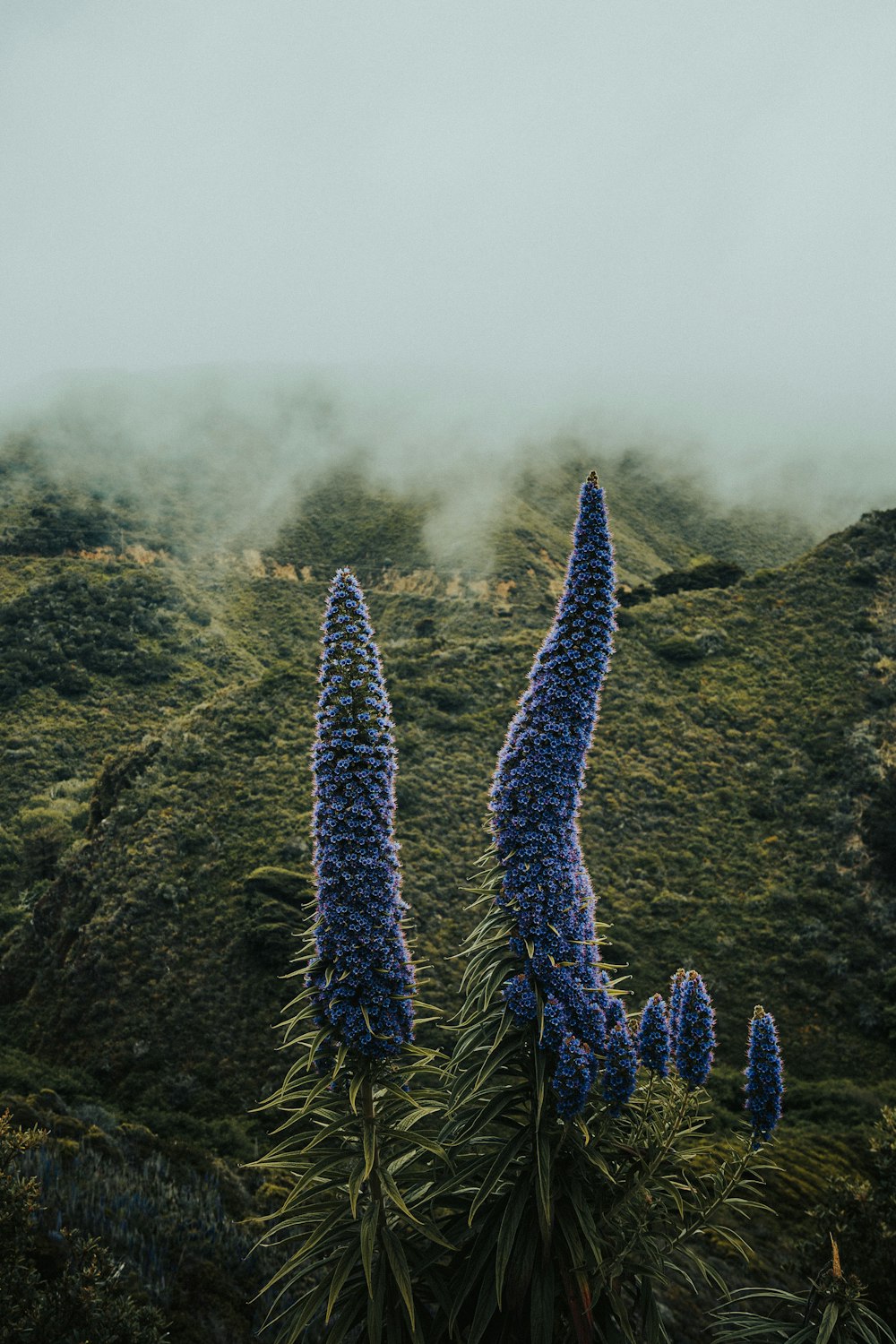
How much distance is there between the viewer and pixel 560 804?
5.34m

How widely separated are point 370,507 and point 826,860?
2685 inches

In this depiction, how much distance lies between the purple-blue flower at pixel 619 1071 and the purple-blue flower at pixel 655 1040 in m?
0.47

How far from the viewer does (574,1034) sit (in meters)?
5.17

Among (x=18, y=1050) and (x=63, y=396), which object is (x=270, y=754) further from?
(x=63, y=396)

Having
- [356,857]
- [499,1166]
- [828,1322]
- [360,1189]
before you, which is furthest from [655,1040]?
[356,857]

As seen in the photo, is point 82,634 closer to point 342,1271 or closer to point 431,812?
point 431,812

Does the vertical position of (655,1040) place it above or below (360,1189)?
above

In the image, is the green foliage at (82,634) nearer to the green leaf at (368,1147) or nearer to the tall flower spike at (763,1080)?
the green leaf at (368,1147)

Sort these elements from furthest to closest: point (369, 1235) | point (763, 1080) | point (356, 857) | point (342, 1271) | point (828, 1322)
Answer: point (763, 1080) < point (828, 1322) < point (356, 857) < point (342, 1271) < point (369, 1235)

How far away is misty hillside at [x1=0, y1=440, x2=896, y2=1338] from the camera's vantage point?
2272 cm

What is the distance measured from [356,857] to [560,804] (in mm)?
1415

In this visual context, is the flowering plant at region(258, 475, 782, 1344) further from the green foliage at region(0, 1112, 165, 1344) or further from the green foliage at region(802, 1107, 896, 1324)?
the green foliage at region(802, 1107, 896, 1324)

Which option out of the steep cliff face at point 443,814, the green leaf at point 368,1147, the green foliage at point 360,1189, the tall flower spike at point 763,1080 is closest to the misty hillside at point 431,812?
the steep cliff face at point 443,814

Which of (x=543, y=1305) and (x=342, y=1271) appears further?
(x=543, y=1305)
